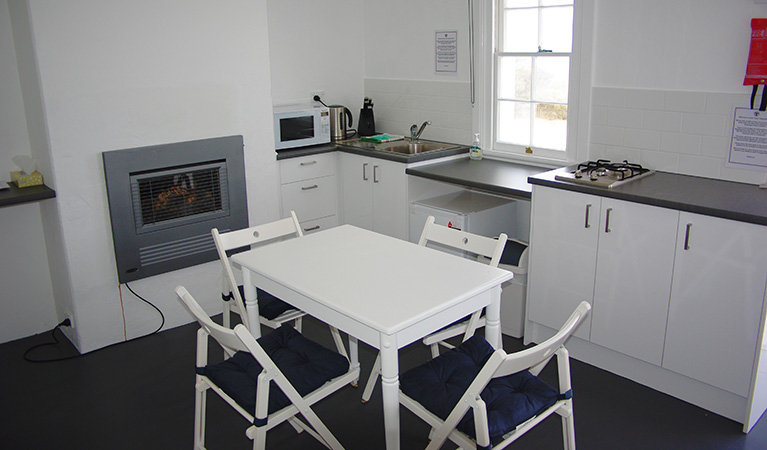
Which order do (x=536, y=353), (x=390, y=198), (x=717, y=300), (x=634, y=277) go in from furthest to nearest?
(x=390, y=198)
(x=634, y=277)
(x=717, y=300)
(x=536, y=353)

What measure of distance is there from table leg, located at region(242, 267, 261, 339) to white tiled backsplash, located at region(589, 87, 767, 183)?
221 cm

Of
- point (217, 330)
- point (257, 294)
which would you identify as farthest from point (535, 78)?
point (217, 330)

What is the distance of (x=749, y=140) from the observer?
314 centimetres

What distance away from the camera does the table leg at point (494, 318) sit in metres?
2.52

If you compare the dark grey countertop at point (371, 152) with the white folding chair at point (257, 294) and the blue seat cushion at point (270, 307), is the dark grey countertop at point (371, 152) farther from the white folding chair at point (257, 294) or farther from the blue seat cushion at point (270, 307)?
the blue seat cushion at point (270, 307)

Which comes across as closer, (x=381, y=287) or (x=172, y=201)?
(x=381, y=287)

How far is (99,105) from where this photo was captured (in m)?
3.46

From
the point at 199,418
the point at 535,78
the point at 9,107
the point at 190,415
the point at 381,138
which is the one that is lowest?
the point at 190,415

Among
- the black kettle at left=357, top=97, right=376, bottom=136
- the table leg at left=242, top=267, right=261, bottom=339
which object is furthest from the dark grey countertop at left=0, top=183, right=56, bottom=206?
the black kettle at left=357, top=97, right=376, bottom=136

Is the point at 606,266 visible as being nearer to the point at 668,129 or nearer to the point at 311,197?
the point at 668,129

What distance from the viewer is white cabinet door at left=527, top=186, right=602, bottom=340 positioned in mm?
3264

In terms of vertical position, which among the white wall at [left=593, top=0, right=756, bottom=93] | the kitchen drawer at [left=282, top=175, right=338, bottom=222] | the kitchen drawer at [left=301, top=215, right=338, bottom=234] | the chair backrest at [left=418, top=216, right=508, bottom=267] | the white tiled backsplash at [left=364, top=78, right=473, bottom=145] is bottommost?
the kitchen drawer at [left=301, top=215, right=338, bottom=234]

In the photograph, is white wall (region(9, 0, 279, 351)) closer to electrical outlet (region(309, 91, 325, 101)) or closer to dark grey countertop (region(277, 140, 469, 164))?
dark grey countertop (region(277, 140, 469, 164))

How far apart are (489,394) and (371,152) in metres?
2.47
